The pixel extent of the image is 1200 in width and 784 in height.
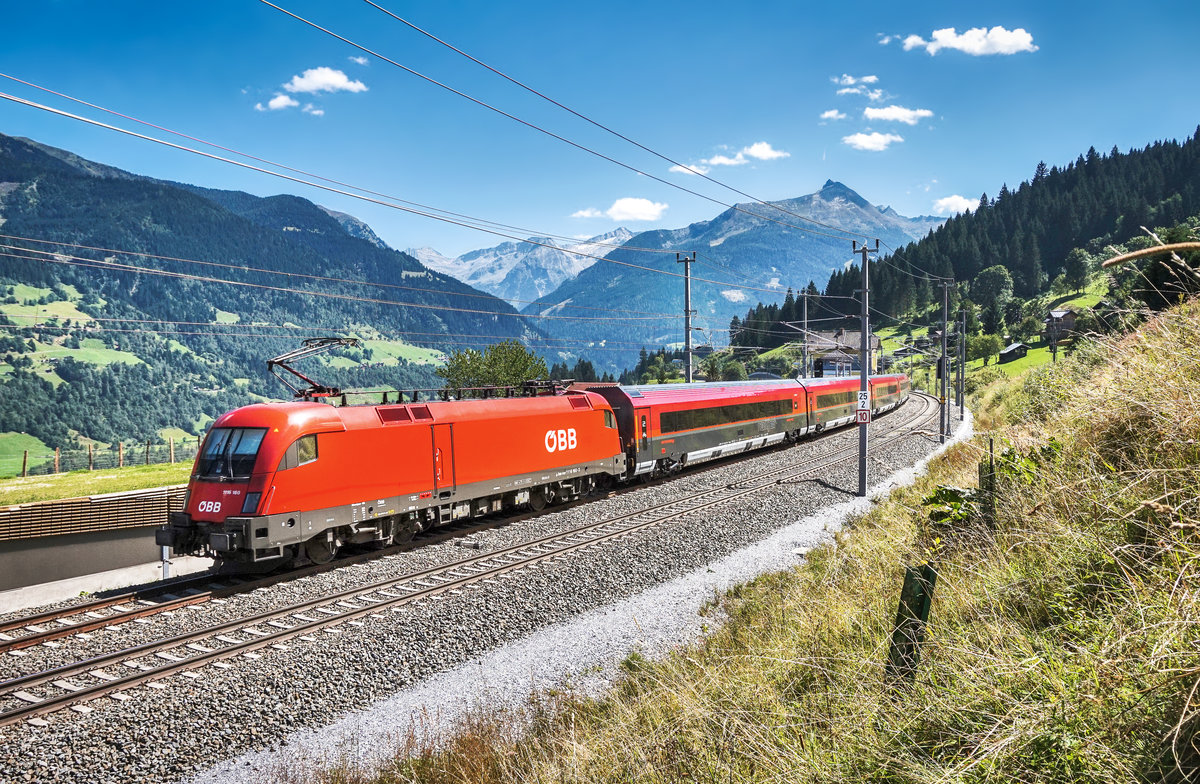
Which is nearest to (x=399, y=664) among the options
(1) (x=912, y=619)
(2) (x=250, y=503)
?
(2) (x=250, y=503)

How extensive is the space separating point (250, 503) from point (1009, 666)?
12.2 meters

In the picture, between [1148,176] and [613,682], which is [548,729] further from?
[1148,176]

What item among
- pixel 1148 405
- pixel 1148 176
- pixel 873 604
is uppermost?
pixel 1148 176

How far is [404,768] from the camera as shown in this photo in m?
6.96

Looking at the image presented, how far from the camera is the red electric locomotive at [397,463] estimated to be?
1272cm

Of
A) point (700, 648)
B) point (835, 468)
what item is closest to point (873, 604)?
point (700, 648)

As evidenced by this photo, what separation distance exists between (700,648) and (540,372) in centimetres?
6772

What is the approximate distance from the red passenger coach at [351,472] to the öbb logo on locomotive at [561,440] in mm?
55

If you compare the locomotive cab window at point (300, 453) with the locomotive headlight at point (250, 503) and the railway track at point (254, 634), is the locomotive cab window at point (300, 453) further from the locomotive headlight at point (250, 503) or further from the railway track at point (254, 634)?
the railway track at point (254, 634)

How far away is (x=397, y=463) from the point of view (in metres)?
15.0

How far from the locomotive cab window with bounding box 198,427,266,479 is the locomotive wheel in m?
2.13

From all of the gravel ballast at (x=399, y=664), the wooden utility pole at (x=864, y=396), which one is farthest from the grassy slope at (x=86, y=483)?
the wooden utility pole at (x=864, y=396)

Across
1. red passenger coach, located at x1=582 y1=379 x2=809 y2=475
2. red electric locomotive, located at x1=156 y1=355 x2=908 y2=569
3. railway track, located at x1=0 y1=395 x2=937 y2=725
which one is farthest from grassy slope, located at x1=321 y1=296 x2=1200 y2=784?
red passenger coach, located at x1=582 y1=379 x2=809 y2=475

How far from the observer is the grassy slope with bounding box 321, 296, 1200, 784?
3.23 meters
